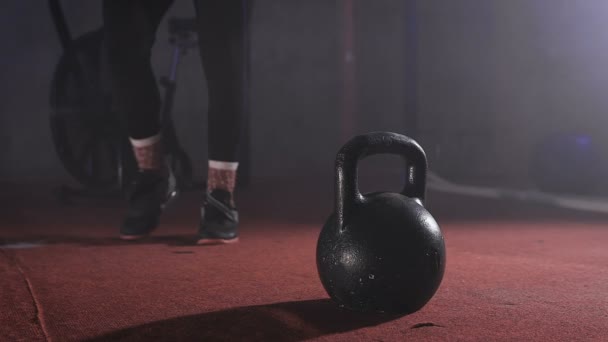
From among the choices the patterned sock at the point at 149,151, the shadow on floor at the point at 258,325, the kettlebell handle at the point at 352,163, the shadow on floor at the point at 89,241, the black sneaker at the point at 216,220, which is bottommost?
the shadow on floor at the point at 89,241

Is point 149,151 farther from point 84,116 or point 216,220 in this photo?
point 84,116

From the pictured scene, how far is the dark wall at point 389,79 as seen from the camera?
432 centimetres

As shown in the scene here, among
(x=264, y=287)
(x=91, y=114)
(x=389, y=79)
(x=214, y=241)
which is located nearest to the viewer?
(x=264, y=287)

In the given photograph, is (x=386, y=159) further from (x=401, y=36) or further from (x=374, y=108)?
(x=401, y=36)

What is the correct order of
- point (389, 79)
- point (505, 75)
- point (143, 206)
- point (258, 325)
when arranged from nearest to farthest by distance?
point (258, 325) → point (143, 206) → point (389, 79) → point (505, 75)

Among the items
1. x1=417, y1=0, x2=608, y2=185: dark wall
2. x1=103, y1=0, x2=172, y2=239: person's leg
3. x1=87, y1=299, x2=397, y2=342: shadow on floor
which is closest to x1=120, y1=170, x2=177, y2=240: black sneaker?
x1=103, y1=0, x2=172, y2=239: person's leg

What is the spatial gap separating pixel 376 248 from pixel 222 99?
0.99m

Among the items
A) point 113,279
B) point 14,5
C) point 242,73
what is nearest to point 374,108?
point 14,5

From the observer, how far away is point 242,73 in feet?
6.89

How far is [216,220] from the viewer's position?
2051 millimetres

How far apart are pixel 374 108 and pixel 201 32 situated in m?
2.99

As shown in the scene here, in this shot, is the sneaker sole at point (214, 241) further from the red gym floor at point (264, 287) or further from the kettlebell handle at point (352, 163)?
the kettlebell handle at point (352, 163)

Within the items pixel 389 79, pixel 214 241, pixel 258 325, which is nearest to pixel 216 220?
pixel 214 241

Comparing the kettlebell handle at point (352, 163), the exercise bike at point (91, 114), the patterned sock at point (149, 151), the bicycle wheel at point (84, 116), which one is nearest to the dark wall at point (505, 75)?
the exercise bike at point (91, 114)
